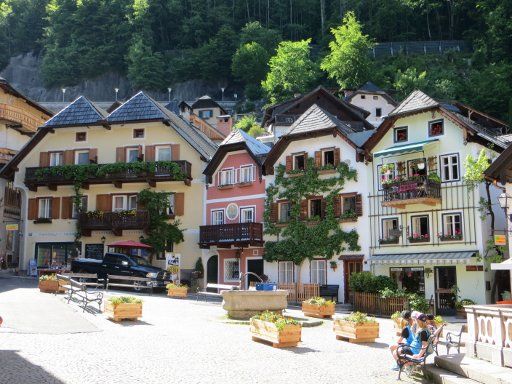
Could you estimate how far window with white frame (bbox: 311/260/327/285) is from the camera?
3612cm

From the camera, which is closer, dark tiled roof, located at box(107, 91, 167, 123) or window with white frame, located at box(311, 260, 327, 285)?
window with white frame, located at box(311, 260, 327, 285)

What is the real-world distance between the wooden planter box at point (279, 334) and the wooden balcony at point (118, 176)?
24828 mm

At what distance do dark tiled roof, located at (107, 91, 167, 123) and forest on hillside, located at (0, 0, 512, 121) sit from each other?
3873 centimetres

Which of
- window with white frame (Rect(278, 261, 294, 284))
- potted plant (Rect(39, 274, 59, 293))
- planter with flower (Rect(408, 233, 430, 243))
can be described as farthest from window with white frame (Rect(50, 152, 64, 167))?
planter with flower (Rect(408, 233, 430, 243))

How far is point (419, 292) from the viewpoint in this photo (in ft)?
108

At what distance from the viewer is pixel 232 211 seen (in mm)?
40562

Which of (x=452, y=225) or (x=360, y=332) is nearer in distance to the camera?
(x=360, y=332)

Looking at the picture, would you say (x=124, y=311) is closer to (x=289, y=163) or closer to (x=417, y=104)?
(x=289, y=163)

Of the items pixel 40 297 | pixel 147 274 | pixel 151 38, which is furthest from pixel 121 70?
pixel 40 297

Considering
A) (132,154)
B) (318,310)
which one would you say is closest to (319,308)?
(318,310)

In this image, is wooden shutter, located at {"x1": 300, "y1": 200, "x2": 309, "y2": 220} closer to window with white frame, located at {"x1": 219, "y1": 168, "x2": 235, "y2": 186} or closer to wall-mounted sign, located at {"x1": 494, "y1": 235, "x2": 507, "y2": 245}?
window with white frame, located at {"x1": 219, "y1": 168, "x2": 235, "y2": 186}

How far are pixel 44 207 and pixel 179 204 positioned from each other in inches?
385

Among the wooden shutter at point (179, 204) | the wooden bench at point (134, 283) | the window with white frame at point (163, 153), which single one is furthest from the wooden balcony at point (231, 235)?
the window with white frame at point (163, 153)

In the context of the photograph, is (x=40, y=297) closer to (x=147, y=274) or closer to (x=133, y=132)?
(x=147, y=274)
